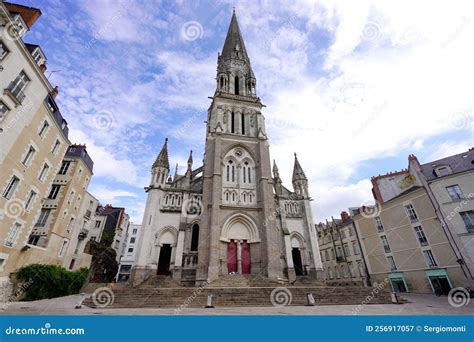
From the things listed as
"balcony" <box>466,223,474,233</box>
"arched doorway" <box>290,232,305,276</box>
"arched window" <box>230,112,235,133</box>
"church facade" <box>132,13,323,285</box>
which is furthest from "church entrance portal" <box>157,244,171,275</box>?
"balcony" <box>466,223,474,233</box>

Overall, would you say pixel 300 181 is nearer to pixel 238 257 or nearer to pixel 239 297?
pixel 238 257

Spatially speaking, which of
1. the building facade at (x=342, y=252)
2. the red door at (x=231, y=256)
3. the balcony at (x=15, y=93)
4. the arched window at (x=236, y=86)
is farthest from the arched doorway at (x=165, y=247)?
the building facade at (x=342, y=252)

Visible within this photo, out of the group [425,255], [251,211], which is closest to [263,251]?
[251,211]

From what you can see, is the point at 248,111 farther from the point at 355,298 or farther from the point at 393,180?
the point at 355,298

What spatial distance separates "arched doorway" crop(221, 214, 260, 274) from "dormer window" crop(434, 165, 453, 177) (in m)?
17.7

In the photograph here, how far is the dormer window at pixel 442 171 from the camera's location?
20.0m

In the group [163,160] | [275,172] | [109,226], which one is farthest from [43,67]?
[109,226]

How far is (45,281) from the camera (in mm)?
14570

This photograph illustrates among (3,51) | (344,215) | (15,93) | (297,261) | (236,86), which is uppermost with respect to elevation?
(236,86)

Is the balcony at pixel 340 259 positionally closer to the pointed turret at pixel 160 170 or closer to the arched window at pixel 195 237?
the arched window at pixel 195 237

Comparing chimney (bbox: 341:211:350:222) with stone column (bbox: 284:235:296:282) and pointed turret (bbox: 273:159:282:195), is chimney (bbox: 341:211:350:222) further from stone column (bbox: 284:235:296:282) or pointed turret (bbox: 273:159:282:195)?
stone column (bbox: 284:235:296:282)

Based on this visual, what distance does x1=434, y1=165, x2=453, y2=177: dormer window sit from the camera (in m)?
20.0

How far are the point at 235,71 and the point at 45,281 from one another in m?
29.7

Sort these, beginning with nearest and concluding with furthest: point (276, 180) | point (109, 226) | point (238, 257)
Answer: point (238, 257)
point (276, 180)
point (109, 226)
